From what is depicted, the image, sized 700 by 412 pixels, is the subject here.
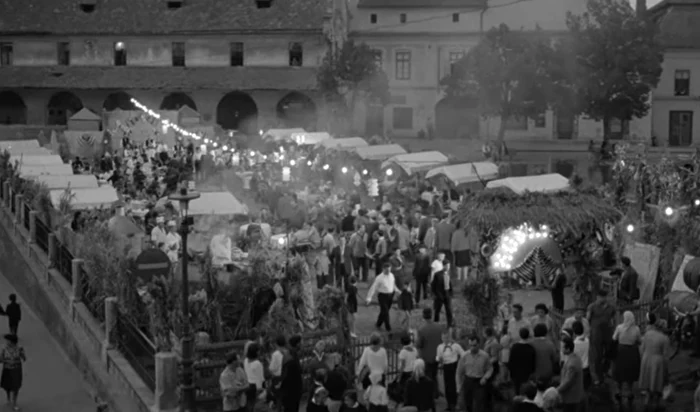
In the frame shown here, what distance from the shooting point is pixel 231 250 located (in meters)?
20.6

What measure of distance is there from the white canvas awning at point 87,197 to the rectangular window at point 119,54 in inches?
1306

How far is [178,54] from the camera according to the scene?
189 feet

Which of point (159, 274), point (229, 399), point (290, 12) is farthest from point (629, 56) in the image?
point (229, 399)

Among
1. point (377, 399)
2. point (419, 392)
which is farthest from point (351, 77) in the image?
point (377, 399)

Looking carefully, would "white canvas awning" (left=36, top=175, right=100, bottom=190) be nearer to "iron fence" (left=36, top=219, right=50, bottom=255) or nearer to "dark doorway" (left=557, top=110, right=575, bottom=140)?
"iron fence" (left=36, top=219, right=50, bottom=255)

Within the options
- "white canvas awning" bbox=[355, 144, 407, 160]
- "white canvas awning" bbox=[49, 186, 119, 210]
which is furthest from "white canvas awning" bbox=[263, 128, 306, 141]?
"white canvas awning" bbox=[49, 186, 119, 210]

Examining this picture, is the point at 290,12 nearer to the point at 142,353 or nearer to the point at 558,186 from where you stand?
the point at 558,186

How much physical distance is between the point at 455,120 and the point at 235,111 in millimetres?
11209

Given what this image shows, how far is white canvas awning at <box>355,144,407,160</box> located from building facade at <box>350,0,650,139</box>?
2096 centimetres

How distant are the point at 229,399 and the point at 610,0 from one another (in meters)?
45.8

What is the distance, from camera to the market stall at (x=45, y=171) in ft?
93.8

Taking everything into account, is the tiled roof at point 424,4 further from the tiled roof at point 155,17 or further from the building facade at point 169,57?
the tiled roof at point 155,17

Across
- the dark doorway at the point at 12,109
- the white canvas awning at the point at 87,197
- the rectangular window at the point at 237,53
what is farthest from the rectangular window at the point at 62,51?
the white canvas awning at the point at 87,197

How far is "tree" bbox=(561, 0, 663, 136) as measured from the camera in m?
52.6
